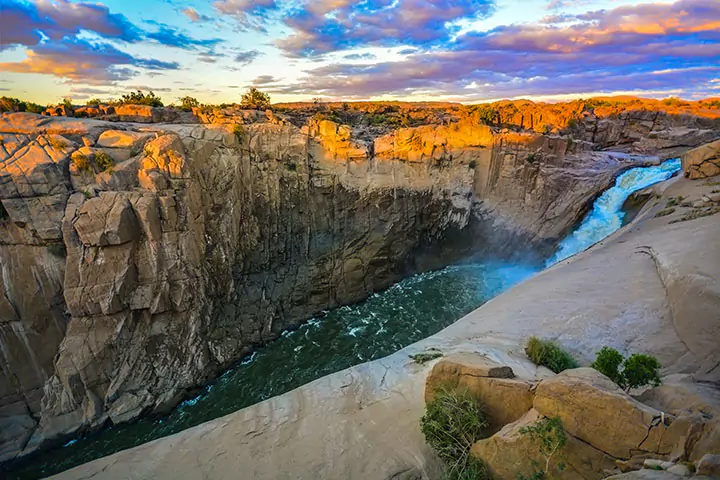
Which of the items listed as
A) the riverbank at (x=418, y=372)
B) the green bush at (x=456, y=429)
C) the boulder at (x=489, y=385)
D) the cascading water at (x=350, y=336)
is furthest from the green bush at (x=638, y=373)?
the cascading water at (x=350, y=336)

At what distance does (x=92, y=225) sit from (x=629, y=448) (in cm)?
1639

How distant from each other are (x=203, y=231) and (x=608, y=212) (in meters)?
25.2

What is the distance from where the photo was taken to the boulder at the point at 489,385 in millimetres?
7035

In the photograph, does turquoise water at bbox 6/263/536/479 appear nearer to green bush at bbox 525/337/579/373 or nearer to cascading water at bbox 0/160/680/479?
cascading water at bbox 0/160/680/479

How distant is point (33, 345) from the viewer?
1346cm

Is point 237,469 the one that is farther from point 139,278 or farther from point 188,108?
point 188,108

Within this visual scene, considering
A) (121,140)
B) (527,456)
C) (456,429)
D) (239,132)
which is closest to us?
(527,456)

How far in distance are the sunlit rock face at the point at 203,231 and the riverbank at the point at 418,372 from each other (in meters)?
6.16

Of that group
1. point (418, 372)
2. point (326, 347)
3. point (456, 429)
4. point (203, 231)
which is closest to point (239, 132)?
point (203, 231)

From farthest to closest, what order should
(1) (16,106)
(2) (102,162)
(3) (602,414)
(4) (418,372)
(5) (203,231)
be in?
(1) (16,106) → (5) (203,231) → (2) (102,162) → (4) (418,372) → (3) (602,414)

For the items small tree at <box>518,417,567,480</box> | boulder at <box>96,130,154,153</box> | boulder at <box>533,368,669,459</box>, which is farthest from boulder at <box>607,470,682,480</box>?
boulder at <box>96,130,154,153</box>

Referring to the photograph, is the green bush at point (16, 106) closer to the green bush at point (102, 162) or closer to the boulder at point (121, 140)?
the boulder at point (121, 140)

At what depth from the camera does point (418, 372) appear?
10.7 m

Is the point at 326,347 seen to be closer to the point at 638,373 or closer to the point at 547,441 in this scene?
the point at 638,373
